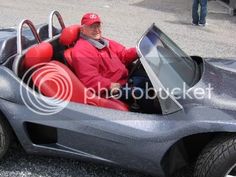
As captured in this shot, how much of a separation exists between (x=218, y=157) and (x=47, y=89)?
1287 mm

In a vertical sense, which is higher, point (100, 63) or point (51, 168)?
point (100, 63)

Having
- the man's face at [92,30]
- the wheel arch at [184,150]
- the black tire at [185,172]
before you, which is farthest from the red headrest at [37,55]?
the black tire at [185,172]

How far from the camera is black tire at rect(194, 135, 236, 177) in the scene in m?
2.48

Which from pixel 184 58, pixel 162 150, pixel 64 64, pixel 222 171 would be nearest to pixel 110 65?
pixel 64 64

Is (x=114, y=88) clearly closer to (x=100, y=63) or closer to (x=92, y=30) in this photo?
(x=100, y=63)

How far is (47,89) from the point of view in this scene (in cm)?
292

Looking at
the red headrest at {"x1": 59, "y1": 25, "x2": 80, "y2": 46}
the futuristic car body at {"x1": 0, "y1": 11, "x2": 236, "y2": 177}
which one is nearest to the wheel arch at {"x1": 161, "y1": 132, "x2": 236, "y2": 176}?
the futuristic car body at {"x1": 0, "y1": 11, "x2": 236, "y2": 177}

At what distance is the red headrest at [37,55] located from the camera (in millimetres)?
3000

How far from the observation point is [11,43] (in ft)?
10.9

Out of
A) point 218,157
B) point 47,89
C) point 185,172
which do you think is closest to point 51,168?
point 47,89

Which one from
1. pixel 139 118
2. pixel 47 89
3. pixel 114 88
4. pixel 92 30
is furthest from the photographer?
pixel 92 30

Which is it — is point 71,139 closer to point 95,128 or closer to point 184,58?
point 95,128

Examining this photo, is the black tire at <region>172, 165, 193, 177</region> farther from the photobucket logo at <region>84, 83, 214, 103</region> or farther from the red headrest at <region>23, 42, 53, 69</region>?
the red headrest at <region>23, 42, 53, 69</region>

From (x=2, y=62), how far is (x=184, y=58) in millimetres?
1439
